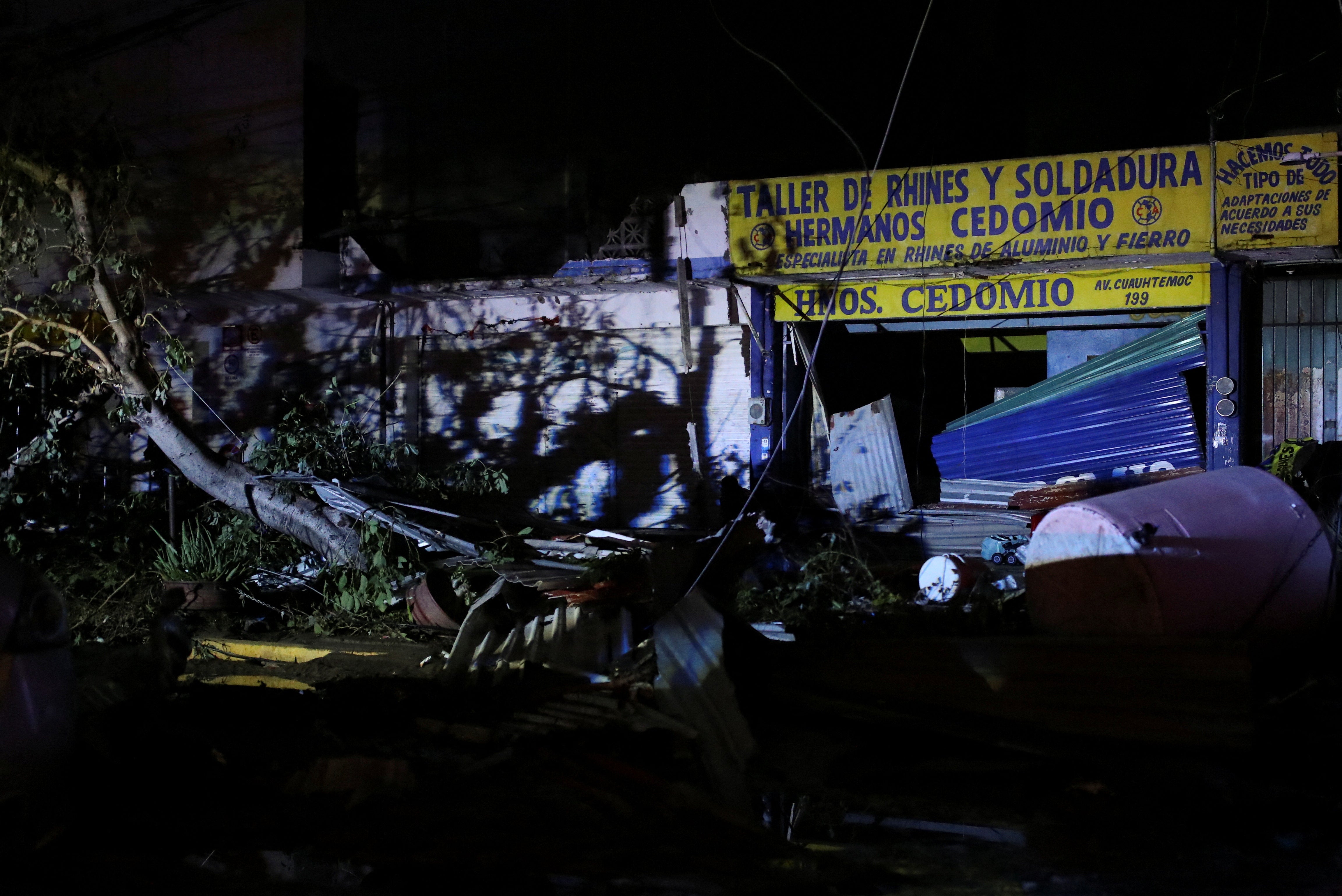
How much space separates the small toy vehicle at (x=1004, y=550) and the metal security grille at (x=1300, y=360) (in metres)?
3.11

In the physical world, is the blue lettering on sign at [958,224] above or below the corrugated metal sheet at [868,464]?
above

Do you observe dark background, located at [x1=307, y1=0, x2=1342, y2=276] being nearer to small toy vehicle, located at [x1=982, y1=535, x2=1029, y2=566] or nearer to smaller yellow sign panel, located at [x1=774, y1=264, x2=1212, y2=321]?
smaller yellow sign panel, located at [x1=774, y1=264, x2=1212, y2=321]

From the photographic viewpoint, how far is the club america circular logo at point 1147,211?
10.0 meters

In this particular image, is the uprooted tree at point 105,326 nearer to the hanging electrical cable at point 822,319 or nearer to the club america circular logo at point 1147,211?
the hanging electrical cable at point 822,319

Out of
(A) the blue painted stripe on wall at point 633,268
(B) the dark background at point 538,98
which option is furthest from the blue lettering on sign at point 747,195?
(B) the dark background at point 538,98

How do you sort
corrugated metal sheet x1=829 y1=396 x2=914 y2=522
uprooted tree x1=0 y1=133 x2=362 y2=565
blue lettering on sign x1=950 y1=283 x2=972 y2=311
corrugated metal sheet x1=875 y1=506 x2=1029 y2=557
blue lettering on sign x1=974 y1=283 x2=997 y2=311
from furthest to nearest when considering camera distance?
corrugated metal sheet x1=829 y1=396 x2=914 y2=522 < blue lettering on sign x1=950 y1=283 x2=972 y2=311 < blue lettering on sign x1=974 y1=283 x2=997 y2=311 < corrugated metal sheet x1=875 y1=506 x2=1029 y2=557 < uprooted tree x1=0 y1=133 x2=362 y2=565

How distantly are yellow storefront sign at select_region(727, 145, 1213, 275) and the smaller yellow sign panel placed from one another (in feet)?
1.78

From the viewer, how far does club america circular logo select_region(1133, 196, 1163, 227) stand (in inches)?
394

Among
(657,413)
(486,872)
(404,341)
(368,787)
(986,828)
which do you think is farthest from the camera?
(404,341)

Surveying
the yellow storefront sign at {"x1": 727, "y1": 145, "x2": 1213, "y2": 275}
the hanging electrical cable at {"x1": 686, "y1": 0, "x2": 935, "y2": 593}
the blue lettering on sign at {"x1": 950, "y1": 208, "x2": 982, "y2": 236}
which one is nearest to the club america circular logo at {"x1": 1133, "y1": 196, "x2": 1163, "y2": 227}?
the yellow storefront sign at {"x1": 727, "y1": 145, "x2": 1213, "y2": 275}

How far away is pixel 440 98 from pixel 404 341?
13.4 feet

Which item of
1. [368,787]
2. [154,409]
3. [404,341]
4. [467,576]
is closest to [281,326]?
[404,341]

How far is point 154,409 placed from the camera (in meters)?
9.38

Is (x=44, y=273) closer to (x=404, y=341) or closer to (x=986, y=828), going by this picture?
(x=404, y=341)
